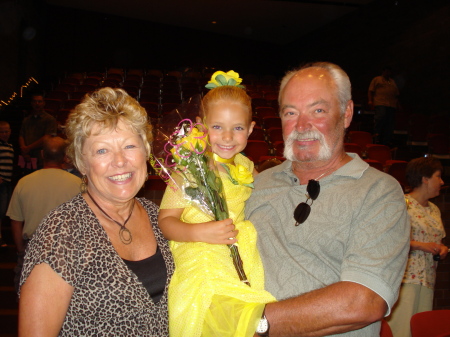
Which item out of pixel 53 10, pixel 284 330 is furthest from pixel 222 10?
pixel 284 330

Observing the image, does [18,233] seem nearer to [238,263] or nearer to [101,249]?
[101,249]

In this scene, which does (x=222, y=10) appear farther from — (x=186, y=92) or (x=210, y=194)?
(x=210, y=194)

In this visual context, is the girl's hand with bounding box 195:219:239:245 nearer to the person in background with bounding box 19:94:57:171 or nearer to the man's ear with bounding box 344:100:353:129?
the man's ear with bounding box 344:100:353:129

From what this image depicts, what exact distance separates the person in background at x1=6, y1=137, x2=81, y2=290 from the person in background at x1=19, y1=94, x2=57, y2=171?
2.86 m

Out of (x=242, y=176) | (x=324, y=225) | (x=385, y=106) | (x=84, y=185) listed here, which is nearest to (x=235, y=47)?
(x=385, y=106)

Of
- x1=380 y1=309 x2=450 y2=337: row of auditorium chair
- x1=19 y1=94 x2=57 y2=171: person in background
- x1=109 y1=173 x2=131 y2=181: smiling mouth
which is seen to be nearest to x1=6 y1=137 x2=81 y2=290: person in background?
x1=109 y1=173 x2=131 y2=181: smiling mouth

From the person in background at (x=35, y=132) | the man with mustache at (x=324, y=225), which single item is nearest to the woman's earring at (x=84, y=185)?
the man with mustache at (x=324, y=225)

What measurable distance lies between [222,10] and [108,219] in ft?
47.8

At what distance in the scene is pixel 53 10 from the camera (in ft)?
50.8

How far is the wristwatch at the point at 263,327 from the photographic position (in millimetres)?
1498

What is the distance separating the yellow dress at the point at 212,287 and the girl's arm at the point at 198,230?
6 cm

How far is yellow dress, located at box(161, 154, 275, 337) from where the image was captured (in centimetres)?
148

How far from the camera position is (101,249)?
1.60m

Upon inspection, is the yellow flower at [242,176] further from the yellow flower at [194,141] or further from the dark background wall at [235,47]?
the dark background wall at [235,47]
